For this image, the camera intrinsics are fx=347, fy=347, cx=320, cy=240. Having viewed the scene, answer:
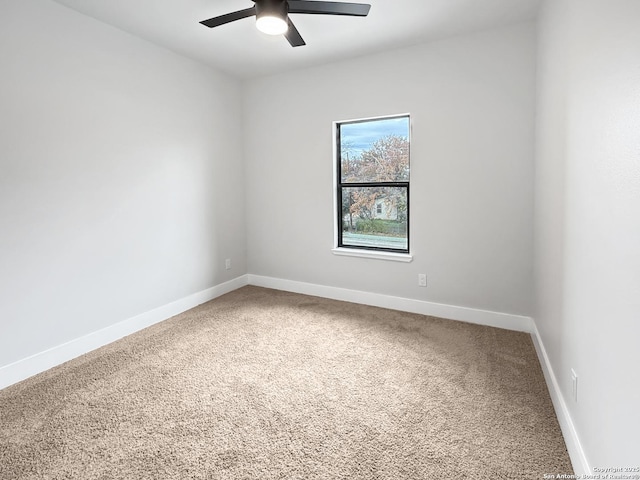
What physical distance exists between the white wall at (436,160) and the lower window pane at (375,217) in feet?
0.59

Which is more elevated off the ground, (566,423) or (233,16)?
(233,16)

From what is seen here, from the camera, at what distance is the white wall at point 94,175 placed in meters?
2.35

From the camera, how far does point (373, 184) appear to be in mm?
3727

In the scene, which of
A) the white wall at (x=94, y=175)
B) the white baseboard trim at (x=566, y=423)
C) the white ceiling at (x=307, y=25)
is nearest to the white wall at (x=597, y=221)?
the white baseboard trim at (x=566, y=423)

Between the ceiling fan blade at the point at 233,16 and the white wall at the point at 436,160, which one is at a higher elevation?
the ceiling fan blade at the point at 233,16

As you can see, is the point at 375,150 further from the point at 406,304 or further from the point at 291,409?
the point at 291,409

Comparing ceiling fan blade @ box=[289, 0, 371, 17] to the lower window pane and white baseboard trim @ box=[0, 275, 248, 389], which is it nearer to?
the lower window pane

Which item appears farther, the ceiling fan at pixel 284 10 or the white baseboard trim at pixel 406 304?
the white baseboard trim at pixel 406 304

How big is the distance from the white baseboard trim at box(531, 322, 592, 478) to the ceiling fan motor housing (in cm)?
272

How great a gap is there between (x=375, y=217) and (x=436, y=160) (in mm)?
882

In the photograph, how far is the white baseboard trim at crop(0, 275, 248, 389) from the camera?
2385 millimetres

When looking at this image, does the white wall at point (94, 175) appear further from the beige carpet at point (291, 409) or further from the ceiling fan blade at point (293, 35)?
the ceiling fan blade at point (293, 35)

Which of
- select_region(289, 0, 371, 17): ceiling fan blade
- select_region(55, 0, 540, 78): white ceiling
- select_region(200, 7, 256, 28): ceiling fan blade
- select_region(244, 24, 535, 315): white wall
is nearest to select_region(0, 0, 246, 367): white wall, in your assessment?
select_region(55, 0, 540, 78): white ceiling

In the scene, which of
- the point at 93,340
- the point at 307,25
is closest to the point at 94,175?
the point at 93,340
